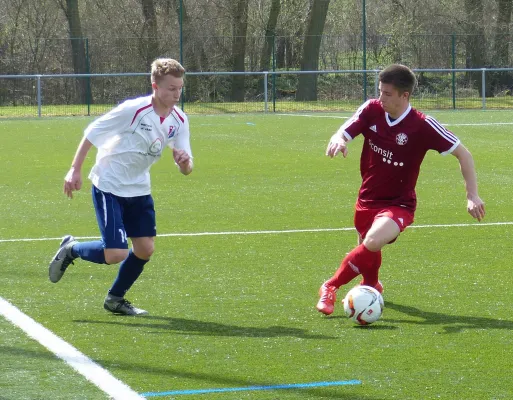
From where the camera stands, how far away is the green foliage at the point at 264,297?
4641 millimetres

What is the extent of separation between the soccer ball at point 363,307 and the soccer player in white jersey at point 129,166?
123 cm

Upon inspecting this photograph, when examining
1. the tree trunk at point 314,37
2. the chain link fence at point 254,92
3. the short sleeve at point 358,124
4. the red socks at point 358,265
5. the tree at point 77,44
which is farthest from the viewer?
the tree trunk at point 314,37

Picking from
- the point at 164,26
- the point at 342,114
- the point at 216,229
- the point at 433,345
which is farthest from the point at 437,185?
the point at 164,26

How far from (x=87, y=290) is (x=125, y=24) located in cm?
2832

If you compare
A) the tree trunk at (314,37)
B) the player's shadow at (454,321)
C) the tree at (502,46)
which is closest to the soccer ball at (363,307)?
the player's shadow at (454,321)

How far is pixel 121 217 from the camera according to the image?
5.94 metres

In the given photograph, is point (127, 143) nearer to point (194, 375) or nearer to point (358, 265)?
point (358, 265)

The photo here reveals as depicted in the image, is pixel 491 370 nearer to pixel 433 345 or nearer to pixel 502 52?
pixel 433 345

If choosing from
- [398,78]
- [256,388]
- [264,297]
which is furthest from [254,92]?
[256,388]

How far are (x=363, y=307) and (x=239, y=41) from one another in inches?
1129

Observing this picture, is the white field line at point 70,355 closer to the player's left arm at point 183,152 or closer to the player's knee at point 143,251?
the player's knee at point 143,251

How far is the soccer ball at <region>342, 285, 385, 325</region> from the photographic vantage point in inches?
221

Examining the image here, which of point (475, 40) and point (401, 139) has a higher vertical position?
point (401, 139)

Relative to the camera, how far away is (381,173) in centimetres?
618
